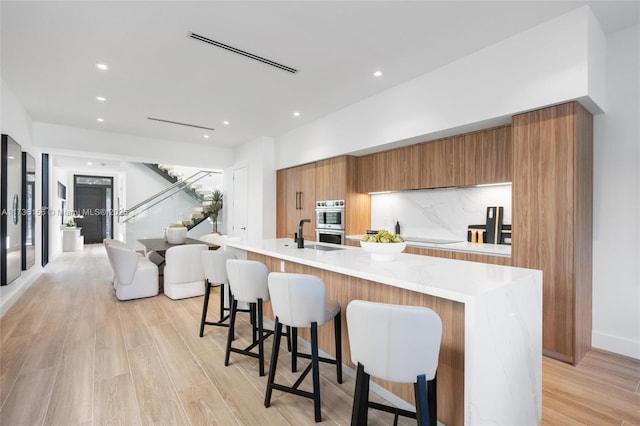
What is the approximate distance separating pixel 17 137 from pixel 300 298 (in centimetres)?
498

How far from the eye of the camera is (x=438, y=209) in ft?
13.4

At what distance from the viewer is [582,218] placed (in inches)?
99.7

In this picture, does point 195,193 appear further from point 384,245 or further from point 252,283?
point 384,245

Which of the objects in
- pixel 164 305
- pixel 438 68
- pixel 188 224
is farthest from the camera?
pixel 188 224

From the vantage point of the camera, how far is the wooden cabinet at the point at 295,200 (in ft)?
17.5

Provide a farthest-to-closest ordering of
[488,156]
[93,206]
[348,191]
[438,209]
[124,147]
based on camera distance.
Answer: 1. [93,206]
2. [124,147]
3. [348,191]
4. [438,209]
5. [488,156]

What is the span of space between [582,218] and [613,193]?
1.52 ft

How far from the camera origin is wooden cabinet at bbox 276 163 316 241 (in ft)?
17.5

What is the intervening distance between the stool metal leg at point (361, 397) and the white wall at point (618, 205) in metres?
2.67

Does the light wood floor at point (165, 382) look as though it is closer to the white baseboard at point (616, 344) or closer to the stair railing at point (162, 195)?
the white baseboard at point (616, 344)

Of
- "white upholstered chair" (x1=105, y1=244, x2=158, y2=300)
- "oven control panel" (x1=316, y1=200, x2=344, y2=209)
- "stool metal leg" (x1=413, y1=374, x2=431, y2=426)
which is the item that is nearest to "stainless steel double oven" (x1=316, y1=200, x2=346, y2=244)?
"oven control panel" (x1=316, y1=200, x2=344, y2=209)

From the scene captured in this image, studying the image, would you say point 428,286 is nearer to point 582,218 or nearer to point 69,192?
point 582,218

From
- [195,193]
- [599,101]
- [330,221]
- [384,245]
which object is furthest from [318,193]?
[195,193]

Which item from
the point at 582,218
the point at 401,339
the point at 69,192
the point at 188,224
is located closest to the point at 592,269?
the point at 582,218
